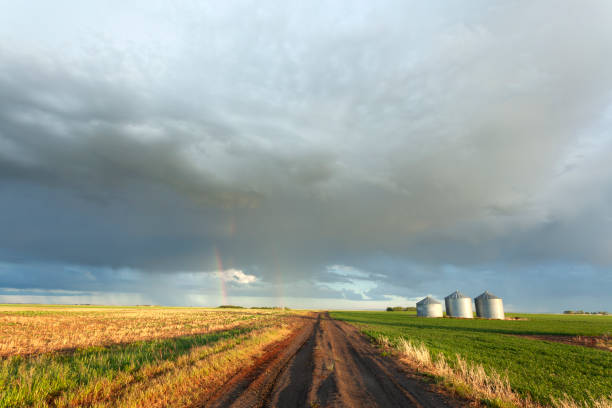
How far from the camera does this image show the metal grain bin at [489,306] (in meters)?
93.9

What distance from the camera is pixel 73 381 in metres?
11.9

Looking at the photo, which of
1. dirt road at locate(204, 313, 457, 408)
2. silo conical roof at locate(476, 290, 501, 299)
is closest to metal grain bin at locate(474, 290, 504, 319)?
silo conical roof at locate(476, 290, 501, 299)

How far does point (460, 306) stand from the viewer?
99.6m

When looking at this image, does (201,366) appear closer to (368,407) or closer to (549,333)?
(368,407)

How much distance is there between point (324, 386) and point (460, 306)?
4101 inches

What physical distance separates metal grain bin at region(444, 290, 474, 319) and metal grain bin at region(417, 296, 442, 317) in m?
3.30

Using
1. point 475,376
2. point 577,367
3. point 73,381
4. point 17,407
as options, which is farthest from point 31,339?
point 577,367

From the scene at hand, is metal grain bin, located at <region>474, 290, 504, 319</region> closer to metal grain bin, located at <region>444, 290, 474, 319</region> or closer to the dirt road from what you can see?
metal grain bin, located at <region>444, 290, 474, 319</region>

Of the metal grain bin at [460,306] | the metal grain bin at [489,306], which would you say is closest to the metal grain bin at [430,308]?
the metal grain bin at [460,306]

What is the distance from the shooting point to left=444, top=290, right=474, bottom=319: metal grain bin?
98.9m

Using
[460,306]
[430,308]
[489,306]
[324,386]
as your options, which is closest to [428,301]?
[430,308]

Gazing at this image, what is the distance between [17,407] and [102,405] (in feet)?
9.88

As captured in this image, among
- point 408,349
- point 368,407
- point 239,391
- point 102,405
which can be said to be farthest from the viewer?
point 408,349

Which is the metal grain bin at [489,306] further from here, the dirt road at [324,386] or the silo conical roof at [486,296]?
the dirt road at [324,386]
